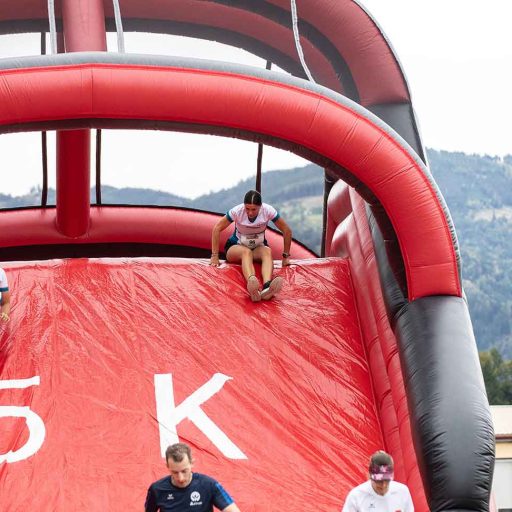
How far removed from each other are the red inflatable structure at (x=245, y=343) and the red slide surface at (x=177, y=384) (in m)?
0.01

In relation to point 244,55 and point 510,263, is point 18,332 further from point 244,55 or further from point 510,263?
point 510,263

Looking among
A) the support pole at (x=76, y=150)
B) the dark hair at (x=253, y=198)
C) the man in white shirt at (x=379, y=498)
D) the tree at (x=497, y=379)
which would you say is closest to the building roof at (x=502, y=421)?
the support pole at (x=76, y=150)

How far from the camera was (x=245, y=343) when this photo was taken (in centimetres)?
639

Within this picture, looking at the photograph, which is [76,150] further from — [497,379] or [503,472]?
[497,379]

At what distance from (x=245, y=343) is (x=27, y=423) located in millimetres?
1488

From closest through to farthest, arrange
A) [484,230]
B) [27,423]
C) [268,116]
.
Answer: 1. [27,423]
2. [268,116]
3. [484,230]

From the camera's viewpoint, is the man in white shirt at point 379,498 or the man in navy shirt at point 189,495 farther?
the man in white shirt at point 379,498

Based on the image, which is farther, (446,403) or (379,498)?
(446,403)

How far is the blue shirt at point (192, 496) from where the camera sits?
4059 mm

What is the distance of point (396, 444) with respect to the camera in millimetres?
5875

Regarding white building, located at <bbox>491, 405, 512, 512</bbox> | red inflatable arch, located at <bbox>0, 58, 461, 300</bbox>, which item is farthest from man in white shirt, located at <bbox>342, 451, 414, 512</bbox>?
white building, located at <bbox>491, 405, 512, 512</bbox>

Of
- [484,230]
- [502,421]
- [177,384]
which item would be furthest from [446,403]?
[484,230]

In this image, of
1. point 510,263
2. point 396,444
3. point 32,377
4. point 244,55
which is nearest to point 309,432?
point 396,444

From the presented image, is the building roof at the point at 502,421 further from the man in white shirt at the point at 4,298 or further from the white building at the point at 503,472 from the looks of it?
the man in white shirt at the point at 4,298
